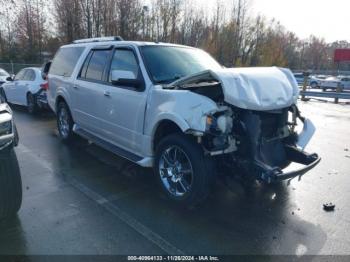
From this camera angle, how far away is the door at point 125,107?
4223 millimetres

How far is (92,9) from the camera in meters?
25.0

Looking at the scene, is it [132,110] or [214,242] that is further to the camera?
[132,110]

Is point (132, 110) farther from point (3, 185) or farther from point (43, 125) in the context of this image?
point (43, 125)

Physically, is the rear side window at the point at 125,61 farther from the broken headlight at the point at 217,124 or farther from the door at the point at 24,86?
the door at the point at 24,86

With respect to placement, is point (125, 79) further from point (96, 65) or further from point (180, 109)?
point (96, 65)

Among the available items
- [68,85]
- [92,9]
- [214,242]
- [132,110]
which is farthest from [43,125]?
[92,9]

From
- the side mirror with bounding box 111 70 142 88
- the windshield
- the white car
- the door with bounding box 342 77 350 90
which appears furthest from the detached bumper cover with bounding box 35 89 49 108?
the door with bounding box 342 77 350 90

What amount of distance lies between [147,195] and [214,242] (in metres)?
1.33

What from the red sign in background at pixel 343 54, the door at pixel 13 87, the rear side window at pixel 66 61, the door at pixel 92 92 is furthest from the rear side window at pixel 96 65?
the red sign in background at pixel 343 54

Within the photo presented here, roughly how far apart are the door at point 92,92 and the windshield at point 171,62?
3.02 ft

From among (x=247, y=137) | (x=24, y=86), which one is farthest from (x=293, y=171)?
(x=24, y=86)

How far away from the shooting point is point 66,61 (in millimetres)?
6418

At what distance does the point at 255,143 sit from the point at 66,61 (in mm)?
4741

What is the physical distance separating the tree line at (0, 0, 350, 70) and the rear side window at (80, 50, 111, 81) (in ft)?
69.9
